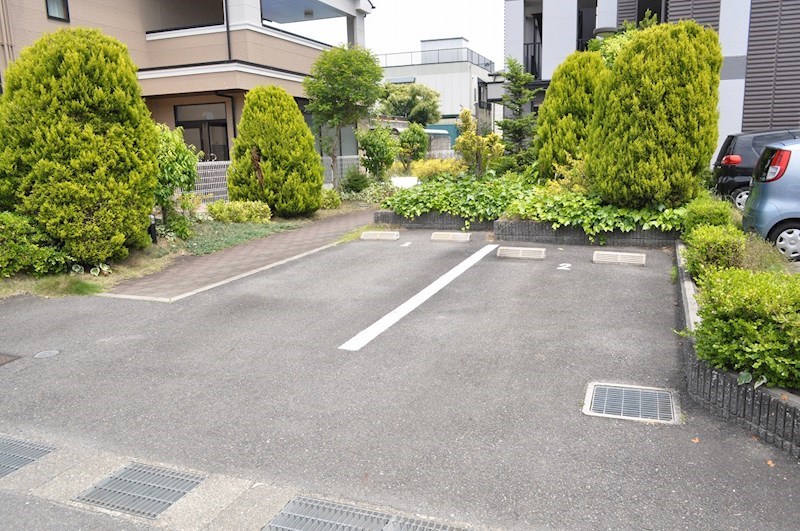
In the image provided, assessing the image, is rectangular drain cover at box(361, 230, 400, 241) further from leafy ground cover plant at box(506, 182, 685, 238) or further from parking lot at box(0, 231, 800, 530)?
parking lot at box(0, 231, 800, 530)

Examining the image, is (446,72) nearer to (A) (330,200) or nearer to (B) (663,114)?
(A) (330,200)

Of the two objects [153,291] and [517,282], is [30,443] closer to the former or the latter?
[153,291]

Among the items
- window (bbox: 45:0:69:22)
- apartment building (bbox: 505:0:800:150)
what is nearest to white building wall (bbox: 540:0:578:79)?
apartment building (bbox: 505:0:800:150)

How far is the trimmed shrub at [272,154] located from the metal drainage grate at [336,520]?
36.6ft

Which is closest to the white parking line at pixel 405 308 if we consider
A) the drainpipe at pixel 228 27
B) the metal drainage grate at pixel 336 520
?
the metal drainage grate at pixel 336 520

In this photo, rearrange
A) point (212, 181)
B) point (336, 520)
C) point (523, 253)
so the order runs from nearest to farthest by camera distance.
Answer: point (336, 520)
point (523, 253)
point (212, 181)

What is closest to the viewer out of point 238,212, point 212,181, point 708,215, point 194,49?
point 708,215

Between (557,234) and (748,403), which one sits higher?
(557,234)

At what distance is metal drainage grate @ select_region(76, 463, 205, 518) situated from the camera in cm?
328

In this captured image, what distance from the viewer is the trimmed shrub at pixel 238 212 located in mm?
13016

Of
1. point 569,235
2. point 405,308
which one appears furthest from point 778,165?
point 405,308

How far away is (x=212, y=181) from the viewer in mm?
14797

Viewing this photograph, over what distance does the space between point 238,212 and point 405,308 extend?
730cm

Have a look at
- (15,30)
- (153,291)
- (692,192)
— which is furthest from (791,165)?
(15,30)
